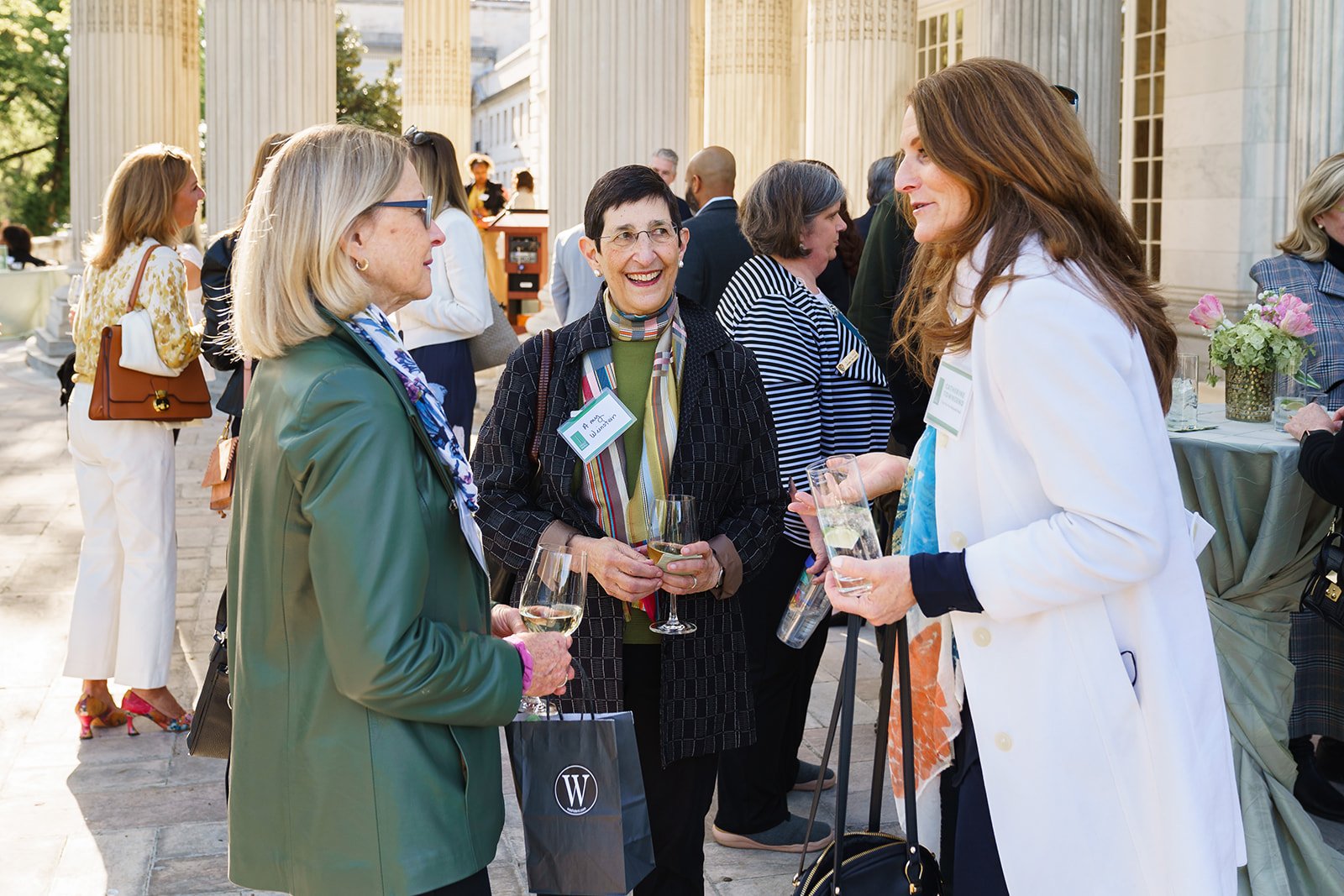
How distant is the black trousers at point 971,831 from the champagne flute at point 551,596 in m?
0.70

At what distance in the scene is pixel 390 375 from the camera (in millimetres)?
2119

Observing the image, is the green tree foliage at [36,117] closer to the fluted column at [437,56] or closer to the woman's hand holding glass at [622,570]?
the fluted column at [437,56]

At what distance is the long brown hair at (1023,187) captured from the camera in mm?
2244

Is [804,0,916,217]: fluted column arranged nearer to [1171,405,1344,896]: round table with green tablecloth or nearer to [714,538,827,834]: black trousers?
[1171,405,1344,896]: round table with green tablecloth

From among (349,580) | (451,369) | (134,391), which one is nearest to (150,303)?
(134,391)

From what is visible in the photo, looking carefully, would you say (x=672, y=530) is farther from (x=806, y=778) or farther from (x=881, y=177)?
(x=881, y=177)

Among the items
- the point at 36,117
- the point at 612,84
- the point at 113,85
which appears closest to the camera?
the point at 612,84

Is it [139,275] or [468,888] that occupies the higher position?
[139,275]

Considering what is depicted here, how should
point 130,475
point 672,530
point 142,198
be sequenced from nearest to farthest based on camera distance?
1. point 672,530
2. point 142,198
3. point 130,475

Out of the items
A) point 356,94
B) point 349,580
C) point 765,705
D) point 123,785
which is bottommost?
point 123,785

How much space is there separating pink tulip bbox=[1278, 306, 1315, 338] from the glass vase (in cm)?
17

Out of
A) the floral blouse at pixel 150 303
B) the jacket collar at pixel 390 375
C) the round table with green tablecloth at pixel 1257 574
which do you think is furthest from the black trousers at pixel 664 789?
the floral blouse at pixel 150 303

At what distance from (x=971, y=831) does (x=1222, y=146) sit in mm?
10905

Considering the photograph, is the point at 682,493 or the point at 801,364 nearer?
the point at 682,493
